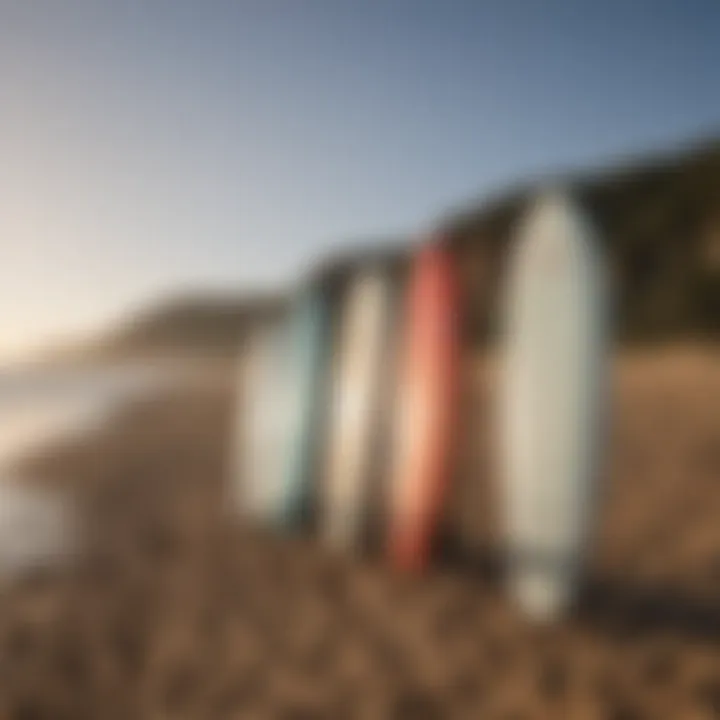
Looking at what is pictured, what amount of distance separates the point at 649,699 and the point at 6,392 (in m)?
1.30

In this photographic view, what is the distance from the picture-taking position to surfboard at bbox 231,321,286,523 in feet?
5.85

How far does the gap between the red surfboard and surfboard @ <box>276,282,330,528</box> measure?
173 millimetres

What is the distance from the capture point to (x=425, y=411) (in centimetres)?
164

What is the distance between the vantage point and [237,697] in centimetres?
133

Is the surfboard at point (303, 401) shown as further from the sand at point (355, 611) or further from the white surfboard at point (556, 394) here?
the white surfboard at point (556, 394)

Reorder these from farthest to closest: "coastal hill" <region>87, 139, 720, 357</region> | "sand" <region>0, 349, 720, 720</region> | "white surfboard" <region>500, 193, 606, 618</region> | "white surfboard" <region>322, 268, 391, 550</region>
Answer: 1. "white surfboard" <region>322, 268, 391, 550</region>
2. "coastal hill" <region>87, 139, 720, 357</region>
3. "white surfboard" <region>500, 193, 606, 618</region>
4. "sand" <region>0, 349, 720, 720</region>

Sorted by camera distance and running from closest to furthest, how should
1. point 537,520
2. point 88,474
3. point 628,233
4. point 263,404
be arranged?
1. point 537,520
2. point 263,404
3. point 88,474
4. point 628,233

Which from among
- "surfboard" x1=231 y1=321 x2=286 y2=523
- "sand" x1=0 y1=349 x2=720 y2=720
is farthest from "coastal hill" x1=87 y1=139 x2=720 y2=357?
"sand" x1=0 y1=349 x2=720 y2=720

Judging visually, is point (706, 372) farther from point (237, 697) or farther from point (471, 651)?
point (237, 697)

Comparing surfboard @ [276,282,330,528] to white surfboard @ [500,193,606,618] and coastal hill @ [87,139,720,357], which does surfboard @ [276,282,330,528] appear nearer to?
coastal hill @ [87,139,720,357]

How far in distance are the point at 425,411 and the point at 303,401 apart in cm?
27

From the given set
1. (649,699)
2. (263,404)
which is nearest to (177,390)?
(263,404)

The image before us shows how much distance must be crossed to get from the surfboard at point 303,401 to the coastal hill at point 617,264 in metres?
0.09

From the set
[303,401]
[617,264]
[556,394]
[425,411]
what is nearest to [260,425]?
[303,401]
